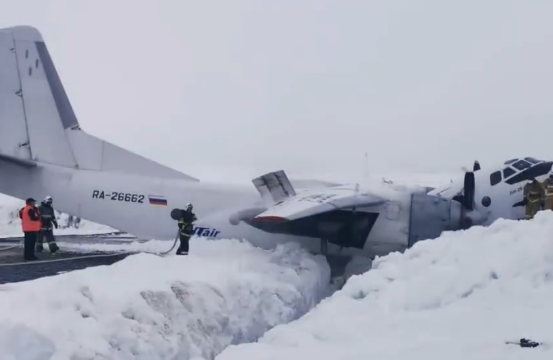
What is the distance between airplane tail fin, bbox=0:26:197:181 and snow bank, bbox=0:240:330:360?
7365 mm

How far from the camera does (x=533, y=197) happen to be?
14102 millimetres

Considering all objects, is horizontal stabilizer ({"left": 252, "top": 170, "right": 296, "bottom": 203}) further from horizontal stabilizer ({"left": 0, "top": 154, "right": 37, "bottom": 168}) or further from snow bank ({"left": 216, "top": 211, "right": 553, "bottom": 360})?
snow bank ({"left": 216, "top": 211, "right": 553, "bottom": 360})

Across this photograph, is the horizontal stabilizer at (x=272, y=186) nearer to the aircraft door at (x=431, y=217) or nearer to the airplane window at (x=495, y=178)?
the aircraft door at (x=431, y=217)

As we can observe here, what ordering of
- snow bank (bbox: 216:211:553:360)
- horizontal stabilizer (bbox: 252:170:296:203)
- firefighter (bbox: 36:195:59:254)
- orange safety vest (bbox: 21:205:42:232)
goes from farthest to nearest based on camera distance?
firefighter (bbox: 36:195:59:254) < horizontal stabilizer (bbox: 252:170:296:203) < orange safety vest (bbox: 21:205:42:232) < snow bank (bbox: 216:211:553:360)

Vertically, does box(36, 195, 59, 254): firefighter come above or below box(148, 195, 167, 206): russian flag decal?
below

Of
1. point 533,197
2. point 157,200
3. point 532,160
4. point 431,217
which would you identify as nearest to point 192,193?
point 157,200

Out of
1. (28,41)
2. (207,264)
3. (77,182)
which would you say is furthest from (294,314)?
(28,41)

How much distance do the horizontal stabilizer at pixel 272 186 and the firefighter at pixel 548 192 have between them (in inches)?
249

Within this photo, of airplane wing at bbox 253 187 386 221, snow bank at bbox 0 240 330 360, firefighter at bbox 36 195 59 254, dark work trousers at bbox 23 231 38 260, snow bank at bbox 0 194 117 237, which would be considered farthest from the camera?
snow bank at bbox 0 194 117 237

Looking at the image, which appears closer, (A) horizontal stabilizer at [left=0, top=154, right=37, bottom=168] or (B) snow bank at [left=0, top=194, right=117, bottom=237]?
→ (A) horizontal stabilizer at [left=0, top=154, right=37, bottom=168]

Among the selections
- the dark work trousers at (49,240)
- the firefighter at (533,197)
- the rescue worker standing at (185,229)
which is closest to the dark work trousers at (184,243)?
the rescue worker standing at (185,229)

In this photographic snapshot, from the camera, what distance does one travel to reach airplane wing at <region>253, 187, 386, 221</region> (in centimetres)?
1365

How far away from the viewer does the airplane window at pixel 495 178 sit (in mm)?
15047

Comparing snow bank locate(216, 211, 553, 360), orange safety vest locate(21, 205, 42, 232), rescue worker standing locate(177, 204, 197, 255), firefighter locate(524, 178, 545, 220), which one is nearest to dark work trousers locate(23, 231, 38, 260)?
orange safety vest locate(21, 205, 42, 232)
